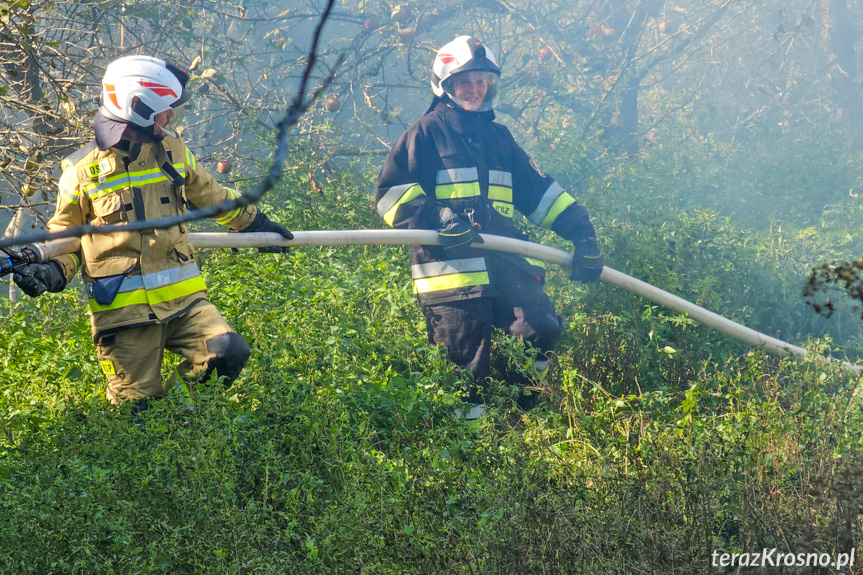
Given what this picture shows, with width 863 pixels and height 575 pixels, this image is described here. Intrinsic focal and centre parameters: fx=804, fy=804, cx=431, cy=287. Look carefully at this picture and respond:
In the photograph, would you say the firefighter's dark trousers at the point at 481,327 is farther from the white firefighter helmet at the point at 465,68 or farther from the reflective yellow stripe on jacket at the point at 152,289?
the reflective yellow stripe on jacket at the point at 152,289

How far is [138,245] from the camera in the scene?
3.51 meters

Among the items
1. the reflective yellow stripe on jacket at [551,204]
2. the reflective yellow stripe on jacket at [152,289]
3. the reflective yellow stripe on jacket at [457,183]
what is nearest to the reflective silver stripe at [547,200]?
the reflective yellow stripe on jacket at [551,204]

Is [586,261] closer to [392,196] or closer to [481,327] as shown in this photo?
[481,327]

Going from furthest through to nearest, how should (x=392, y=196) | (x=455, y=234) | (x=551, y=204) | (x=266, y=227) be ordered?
(x=551, y=204), (x=392, y=196), (x=455, y=234), (x=266, y=227)

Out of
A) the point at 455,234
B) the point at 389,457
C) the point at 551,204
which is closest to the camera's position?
the point at 389,457

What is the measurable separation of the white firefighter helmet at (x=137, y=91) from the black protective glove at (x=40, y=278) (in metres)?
0.70

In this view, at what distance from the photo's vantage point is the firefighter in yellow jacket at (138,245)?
136 inches

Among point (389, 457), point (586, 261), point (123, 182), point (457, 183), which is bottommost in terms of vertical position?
point (389, 457)

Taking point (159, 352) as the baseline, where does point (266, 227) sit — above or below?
above

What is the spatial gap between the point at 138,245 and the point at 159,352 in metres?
0.50

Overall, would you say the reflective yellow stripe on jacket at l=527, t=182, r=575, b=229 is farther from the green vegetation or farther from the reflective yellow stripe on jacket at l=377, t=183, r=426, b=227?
the reflective yellow stripe on jacket at l=377, t=183, r=426, b=227

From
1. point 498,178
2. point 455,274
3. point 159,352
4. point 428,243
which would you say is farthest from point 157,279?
point 498,178

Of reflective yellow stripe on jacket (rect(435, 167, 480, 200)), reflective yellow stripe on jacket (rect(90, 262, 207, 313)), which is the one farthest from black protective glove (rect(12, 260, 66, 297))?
reflective yellow stripe on jacket (rect(435, 167, 480, 200))

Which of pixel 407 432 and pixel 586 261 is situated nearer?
pixel 407 432
